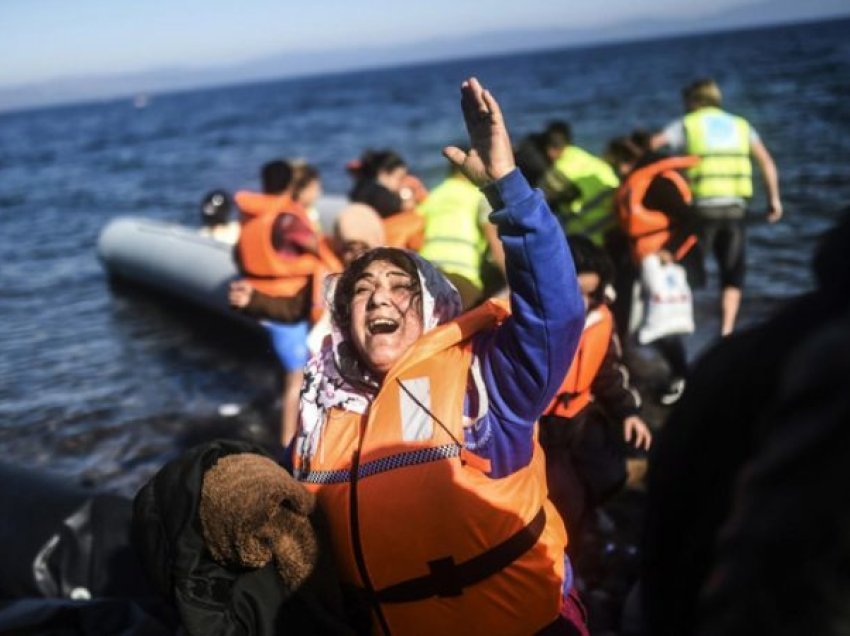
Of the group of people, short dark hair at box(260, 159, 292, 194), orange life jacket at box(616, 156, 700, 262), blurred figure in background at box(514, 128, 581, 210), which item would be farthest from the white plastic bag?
short dark hair at box(260, 159, 292, 194)

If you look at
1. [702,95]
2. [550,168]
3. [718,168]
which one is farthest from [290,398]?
[702,95]

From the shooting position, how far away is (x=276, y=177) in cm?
504

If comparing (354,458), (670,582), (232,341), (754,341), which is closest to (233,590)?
(354,458)

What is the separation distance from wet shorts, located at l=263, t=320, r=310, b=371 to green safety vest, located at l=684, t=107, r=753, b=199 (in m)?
3.12

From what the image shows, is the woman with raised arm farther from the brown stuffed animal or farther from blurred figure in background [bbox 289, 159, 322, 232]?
blurred figure in background [bbox 289, 159, 322, 232]

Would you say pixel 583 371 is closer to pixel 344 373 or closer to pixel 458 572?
pixel 344 373

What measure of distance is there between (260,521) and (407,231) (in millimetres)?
3085

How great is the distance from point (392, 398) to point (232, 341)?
676 cm

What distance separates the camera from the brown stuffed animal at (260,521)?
1929 millimetres

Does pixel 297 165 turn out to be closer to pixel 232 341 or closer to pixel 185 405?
pixel 185 405

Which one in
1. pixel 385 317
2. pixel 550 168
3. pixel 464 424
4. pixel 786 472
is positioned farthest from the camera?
pixel 550 168

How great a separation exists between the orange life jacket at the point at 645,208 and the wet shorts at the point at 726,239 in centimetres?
73

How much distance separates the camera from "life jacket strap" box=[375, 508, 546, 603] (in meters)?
1.92

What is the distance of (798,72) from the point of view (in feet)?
127
